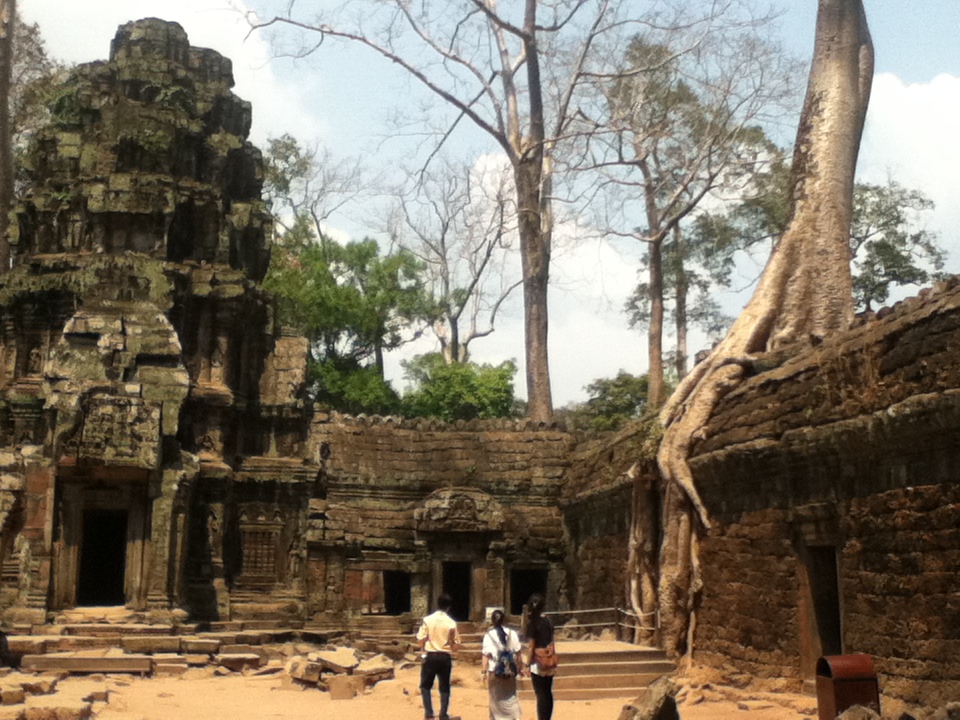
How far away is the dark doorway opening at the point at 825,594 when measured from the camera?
10297 mm

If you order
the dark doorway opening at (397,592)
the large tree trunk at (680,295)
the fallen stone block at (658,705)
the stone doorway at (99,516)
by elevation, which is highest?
the large tree trunk at (680,295)

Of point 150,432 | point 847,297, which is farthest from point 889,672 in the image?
point 150,432

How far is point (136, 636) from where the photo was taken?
15.5 metres

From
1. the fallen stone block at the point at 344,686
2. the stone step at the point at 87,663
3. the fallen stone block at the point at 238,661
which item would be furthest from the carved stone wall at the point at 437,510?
the fallen stone block at the point at 344,686

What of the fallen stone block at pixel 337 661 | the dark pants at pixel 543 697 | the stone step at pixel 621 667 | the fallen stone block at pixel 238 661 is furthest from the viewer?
the fallen stone block at pixel 238 661

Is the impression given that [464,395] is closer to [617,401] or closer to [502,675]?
[617,401]

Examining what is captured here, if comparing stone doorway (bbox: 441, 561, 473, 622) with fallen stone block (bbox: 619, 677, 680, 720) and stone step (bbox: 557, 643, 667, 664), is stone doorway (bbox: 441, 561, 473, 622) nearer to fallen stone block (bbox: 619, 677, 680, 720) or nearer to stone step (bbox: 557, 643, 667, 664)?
stone step (bbox: 557, 643, 667, 664)

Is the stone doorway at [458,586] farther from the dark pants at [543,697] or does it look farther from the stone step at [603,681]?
the dark pants at [543,697]

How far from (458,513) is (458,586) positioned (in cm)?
220

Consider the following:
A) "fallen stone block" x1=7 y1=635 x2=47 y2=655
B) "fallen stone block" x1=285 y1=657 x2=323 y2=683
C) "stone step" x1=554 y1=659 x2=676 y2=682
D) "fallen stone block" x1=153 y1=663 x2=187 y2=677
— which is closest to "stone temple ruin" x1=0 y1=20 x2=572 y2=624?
"fallen stone block" x1=7 y1=635 x2=47 y2=655

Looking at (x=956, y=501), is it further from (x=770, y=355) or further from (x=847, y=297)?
(x=847, y=297)

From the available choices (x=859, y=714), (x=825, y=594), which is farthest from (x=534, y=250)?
(x=859, y=714)

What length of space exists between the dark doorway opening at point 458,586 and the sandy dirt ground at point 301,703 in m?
7.01

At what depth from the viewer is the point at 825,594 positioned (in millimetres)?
10375
